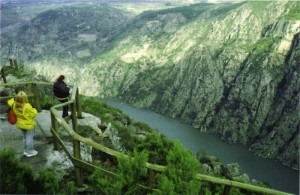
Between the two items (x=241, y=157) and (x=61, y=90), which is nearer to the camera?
(x=61, y=90)

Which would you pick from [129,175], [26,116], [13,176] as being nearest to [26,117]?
[26,116]

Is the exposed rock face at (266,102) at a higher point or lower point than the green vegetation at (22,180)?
lower

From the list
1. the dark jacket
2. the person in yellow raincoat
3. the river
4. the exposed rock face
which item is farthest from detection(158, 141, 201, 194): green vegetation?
the exposed rock face

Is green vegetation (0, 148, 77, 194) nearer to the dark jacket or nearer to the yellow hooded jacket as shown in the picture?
the yellow hooded jacket

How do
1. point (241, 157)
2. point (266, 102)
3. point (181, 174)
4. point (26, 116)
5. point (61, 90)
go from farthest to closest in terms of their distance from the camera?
point (266, 102)
point (241, 157)
point (61, 90)
point (26, 116)
point (181, 174)

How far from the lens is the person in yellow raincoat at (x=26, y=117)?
11.4 metres

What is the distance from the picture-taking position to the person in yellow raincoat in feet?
37.3

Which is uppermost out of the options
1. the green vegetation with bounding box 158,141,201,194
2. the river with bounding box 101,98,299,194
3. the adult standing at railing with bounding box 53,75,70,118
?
the green vegetation with bounding box 158,141,201,194

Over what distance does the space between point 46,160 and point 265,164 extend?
139 metres

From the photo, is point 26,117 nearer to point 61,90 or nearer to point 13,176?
point 13,176

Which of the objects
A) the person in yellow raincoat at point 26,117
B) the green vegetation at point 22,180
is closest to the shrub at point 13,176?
the green vegetation at point 22,180

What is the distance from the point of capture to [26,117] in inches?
454

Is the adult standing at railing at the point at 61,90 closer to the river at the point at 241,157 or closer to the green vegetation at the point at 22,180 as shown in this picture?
the green vegetation at the point at 22,180

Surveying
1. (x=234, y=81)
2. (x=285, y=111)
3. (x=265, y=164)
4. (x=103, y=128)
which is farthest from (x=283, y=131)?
(x=103, y=128)
